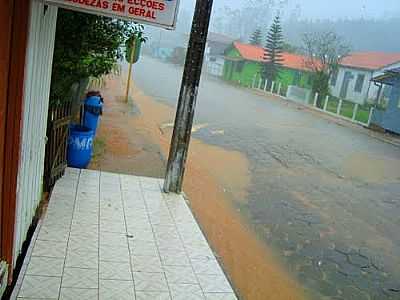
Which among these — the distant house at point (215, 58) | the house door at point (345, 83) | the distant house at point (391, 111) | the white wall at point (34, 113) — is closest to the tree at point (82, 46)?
the white wall at point (34, 113)

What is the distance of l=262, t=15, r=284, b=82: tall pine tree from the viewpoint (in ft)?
130

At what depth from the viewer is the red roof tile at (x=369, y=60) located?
108 feet

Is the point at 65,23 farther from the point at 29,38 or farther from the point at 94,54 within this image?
the point at 29,38

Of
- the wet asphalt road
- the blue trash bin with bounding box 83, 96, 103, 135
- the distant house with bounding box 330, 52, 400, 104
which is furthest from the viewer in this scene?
the distant house with bounding box 330, 52, 400, 104

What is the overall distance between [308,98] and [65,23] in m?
25.8

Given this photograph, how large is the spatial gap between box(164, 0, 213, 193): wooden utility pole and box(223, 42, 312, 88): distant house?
30487 mm

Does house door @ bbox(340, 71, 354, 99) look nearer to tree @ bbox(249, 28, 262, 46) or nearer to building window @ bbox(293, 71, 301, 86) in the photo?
building window @ bbox(293, 71, 301, 86)

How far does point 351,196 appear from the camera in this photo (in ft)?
29.3

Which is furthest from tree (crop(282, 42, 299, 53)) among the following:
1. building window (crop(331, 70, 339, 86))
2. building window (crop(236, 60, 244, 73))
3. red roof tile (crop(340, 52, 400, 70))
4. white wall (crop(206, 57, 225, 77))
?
building window (crop(331, 70, 339, 86))

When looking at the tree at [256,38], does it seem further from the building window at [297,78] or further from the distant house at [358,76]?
the distant house at [358,76]

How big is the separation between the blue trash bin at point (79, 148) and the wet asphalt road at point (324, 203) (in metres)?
2.66

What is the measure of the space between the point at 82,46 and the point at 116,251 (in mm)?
2990

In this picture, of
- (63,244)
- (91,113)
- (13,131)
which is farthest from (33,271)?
(91,113)

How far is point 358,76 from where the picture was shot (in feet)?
114
